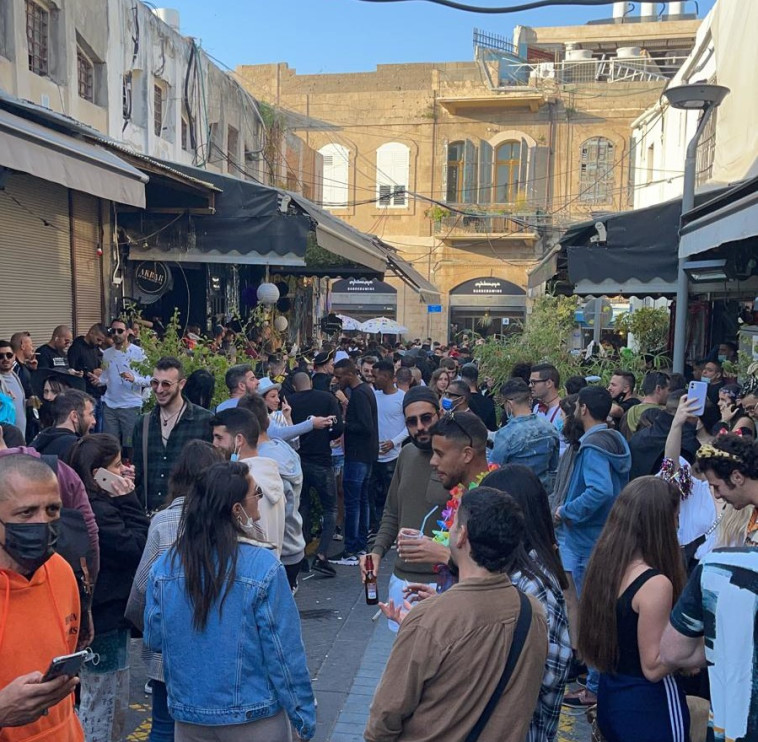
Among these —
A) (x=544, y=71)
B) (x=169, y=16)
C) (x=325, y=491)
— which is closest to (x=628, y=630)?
(x=325, y=491)

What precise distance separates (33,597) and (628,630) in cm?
204

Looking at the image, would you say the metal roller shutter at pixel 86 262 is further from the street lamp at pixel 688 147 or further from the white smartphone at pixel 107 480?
the white smartphone at pixel 107 480

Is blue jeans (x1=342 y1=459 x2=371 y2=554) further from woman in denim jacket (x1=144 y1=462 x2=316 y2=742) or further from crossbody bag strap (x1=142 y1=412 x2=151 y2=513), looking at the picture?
woman in denim jacket (x1=144 y1=462 x2=316 y2=742)

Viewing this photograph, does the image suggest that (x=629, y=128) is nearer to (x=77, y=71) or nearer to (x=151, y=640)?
(x=77, y=71)

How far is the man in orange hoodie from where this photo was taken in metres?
2.37

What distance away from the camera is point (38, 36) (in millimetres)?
11820

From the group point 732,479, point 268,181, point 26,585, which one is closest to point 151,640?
point 26,585

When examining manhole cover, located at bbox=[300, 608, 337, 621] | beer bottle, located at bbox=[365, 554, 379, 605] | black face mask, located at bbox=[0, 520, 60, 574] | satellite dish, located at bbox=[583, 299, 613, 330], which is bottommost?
manhole cover, located at bbox=[300, 608, 337, 621]

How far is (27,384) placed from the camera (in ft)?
27.2

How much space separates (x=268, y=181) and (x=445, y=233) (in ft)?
32.3

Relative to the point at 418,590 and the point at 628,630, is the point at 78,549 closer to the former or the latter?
the point at 418,590

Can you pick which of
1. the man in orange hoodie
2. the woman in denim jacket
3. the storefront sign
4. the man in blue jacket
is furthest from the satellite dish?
the man in orange hoodie

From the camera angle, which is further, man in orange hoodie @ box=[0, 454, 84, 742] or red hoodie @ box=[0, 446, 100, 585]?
red hoodie @ box=[0, 446, 100, 585]

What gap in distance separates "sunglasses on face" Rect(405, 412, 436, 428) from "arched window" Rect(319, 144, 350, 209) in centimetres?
2910
